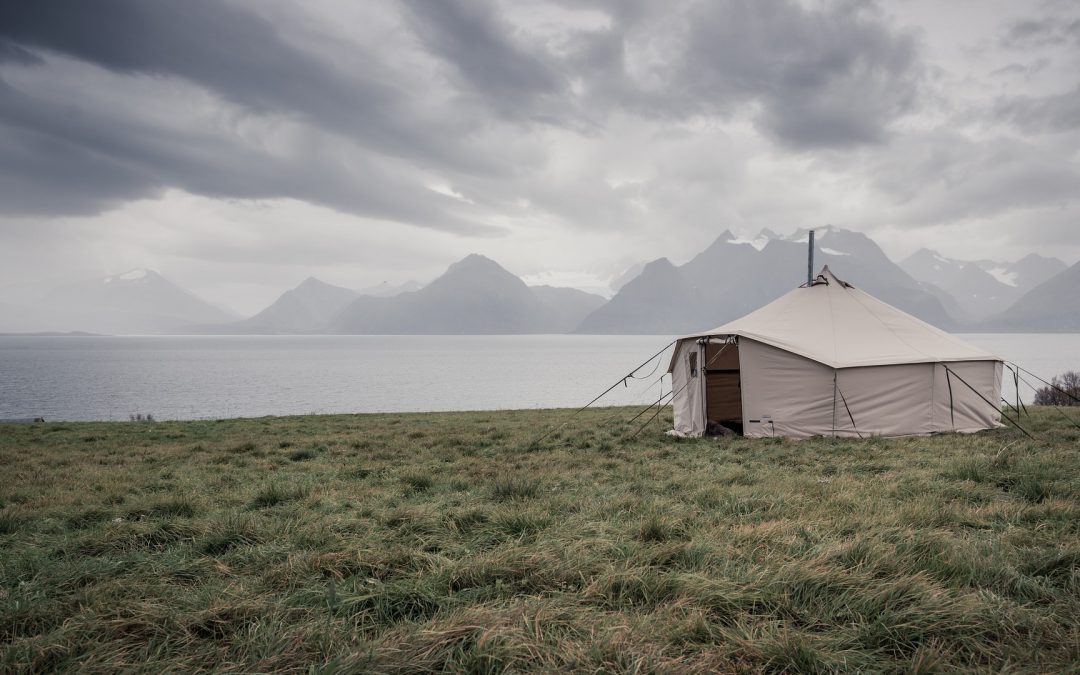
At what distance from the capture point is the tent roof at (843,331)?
11.8 meters

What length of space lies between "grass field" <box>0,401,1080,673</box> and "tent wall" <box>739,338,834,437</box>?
410 centimetres

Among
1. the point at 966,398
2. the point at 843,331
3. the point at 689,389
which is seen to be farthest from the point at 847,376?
the point at 689,389

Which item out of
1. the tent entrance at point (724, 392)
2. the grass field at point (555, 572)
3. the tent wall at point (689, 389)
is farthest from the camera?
the tent entrance at point (724, 392)

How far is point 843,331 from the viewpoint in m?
12.8

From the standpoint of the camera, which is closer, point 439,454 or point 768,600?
point 768,600

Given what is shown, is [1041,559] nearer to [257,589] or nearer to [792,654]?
A: [792,654]

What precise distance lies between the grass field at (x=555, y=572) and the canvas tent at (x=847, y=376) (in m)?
3.90

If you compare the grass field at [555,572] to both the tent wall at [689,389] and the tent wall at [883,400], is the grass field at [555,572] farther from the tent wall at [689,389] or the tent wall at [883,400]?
the tent wall at [689,389]

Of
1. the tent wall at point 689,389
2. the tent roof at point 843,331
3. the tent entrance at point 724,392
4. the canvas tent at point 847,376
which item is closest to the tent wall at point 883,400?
the canvas tent at point 847,376

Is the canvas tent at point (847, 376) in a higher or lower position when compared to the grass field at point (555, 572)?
higher

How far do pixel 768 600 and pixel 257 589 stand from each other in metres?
3.23

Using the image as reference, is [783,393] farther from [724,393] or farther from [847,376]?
[724,393]

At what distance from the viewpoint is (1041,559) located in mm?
3811

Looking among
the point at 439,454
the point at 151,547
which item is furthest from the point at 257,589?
the point at 439,454
